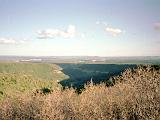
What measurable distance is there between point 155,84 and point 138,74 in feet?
19.3

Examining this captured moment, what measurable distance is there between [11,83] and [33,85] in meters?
8.80

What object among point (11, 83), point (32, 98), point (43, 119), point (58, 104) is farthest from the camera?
point (11, 83)

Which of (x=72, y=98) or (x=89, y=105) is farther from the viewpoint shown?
(x=72, y=98)

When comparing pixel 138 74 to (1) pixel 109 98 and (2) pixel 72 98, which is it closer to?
(1) pixel 109 98

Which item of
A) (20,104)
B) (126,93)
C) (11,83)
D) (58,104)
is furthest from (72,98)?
(11,83)

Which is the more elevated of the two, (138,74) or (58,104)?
(138,74)

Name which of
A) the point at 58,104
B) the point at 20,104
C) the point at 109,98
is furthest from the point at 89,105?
the point at 20,104

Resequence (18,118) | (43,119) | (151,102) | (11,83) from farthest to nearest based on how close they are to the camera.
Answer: (11,83) → (18,118) → (43,119) → (151,102)

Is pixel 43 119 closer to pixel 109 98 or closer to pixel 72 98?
pixel 72 98

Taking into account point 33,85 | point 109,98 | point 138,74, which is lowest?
point 33,85

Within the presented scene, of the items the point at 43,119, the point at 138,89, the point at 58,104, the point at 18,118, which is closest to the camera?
the point at 138,89

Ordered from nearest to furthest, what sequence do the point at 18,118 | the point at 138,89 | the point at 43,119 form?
the point at 138,89 < the point at 43,119 < the point at 18,118

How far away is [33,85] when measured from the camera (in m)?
107

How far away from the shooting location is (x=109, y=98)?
93.4 feet
